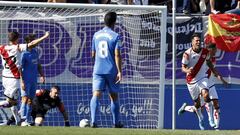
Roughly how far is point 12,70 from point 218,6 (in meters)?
6.75

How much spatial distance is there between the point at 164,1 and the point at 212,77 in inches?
144

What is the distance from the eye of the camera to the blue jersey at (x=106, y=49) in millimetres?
16250

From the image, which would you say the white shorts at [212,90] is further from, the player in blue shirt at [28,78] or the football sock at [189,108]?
the player in blue shirt at [28,78]

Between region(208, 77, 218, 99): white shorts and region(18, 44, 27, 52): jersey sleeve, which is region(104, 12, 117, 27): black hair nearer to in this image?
region(18, 44, 27, 52): jersey sleeve

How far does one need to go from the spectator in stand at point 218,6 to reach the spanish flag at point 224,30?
33.8 inches

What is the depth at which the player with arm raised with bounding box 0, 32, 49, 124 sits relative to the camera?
18000 mm

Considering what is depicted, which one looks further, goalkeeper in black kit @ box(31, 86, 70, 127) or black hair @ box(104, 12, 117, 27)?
goalkeeper in black kit @ box(31, 86, 70, 127)

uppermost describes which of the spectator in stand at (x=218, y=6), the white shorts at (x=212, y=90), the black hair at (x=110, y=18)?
the spectator in stand at (x=218, y=6)

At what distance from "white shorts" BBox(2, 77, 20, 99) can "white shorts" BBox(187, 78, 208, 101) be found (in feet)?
13.1

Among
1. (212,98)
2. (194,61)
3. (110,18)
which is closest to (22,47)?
(110,18)

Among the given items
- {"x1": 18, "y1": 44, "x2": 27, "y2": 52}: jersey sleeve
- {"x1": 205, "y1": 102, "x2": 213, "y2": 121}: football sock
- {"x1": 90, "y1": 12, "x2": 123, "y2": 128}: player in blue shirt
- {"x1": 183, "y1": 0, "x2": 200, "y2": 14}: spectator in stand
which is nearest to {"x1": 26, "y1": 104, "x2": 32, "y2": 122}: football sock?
{"x1": 18, "y1": 44, "x2": 27, "y2": 52}: jersey sleeve

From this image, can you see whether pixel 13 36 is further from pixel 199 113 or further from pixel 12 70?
pixel 199 113

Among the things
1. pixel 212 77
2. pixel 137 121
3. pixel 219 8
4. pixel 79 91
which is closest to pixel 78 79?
pixel 79 91

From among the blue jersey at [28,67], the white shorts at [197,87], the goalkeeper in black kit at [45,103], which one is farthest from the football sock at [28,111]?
the white shorts at [197,87]
